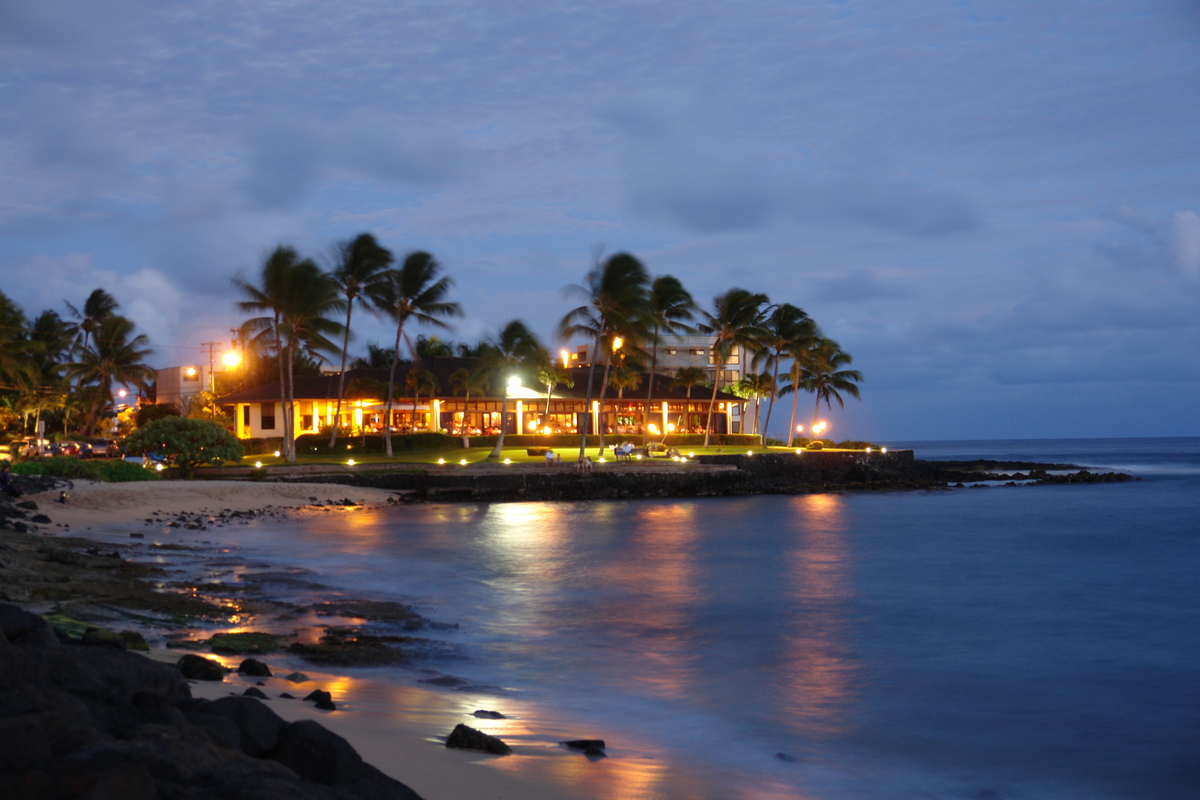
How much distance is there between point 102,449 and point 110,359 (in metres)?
16.4

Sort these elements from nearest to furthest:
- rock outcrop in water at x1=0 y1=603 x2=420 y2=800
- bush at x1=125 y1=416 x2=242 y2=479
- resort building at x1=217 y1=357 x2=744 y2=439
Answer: rock outcrop in water at x1=0 y1=603 x2=420 y2=800
bush at x1=125 y1=416 x2=242 y2=479
resort building at x1=217 y1=357 x2=744 y2=439

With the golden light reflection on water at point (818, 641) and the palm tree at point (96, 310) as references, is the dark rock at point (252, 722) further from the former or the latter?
the palm tree at point (96, 310)

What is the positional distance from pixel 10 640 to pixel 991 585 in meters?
17.6

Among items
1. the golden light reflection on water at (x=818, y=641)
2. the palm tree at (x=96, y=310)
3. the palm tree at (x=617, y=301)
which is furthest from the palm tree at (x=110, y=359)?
the golden light reflection on water at (x=818, y=641)

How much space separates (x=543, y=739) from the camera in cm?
712

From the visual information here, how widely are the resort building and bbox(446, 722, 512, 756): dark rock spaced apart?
4158 cm

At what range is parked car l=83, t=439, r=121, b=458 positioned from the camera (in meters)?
41.3

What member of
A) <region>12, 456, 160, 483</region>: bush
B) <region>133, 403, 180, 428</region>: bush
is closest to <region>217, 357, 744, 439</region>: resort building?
<region>133, 403, 180, 428</region>: bush

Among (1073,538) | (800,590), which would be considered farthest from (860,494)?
(800,590)

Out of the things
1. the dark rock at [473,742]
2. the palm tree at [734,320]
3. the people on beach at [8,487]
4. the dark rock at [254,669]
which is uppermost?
the palm tree at [734,320]

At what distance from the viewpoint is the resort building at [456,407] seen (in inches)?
2042

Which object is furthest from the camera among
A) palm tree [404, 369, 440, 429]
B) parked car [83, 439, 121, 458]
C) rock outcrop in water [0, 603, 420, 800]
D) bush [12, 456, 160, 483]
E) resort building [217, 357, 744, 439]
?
resort building [217, 357, 744, 439]

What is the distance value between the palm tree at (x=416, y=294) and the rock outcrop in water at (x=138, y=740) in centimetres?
3856

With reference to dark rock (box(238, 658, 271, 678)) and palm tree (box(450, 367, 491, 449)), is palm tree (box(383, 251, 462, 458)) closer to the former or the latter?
palm tree (box(450, 367, 491, 449))
